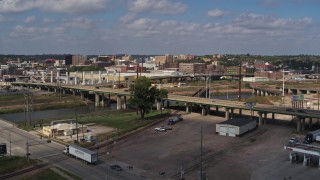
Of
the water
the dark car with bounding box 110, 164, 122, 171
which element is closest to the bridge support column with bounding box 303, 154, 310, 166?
the dark car with bounding box 110, 164, 122, 171

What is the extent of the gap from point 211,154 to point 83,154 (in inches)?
665

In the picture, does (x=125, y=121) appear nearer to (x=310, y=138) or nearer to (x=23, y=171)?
(x=23, y=171)

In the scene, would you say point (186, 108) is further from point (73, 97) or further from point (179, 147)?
point (73, 97)

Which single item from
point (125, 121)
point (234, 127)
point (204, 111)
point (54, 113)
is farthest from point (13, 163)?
point (54, 113)

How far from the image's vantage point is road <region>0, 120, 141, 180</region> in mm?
45750

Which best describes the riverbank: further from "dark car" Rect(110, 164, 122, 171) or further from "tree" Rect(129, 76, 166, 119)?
"dark car" Rect(110, 164, 122, 171)

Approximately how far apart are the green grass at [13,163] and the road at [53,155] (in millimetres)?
2309

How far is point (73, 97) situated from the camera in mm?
139000

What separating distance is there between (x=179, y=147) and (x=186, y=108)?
34799mm

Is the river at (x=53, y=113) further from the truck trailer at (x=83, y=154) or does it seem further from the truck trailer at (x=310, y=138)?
the truck trailer at (x=310, y=138)

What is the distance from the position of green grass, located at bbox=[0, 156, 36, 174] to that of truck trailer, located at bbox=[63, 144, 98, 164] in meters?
5.02

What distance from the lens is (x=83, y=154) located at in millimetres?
50750

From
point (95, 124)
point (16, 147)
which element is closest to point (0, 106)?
point (95, 124)

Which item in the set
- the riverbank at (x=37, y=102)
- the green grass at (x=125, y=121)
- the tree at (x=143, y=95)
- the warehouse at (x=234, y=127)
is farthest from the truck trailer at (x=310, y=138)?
the riverbank at (x=37, y=102)
